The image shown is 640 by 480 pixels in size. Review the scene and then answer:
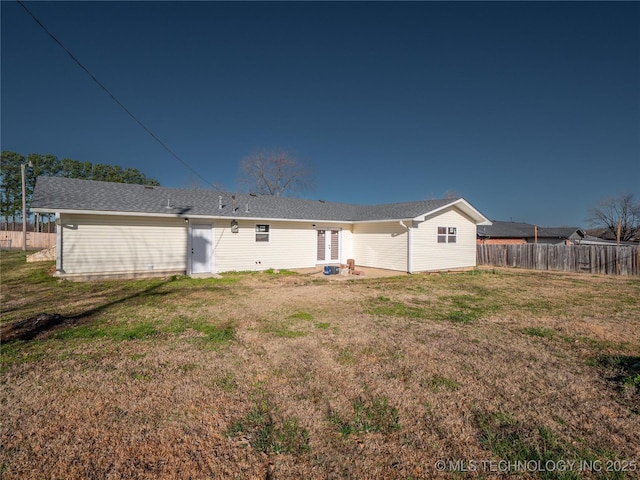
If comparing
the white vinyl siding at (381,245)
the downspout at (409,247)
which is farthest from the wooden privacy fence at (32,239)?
the downspout at (409,247)

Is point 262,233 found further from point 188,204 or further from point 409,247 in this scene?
point 409,247

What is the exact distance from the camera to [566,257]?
16188mm

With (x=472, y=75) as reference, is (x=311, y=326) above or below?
below

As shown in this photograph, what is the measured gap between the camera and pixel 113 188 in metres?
13.5

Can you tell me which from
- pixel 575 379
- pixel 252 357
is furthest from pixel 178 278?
pixel 575 379

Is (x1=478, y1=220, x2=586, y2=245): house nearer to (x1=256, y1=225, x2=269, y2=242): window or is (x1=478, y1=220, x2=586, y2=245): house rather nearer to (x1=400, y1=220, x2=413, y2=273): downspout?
(x1=400, y1=220, x2=413, y2=273): downspout

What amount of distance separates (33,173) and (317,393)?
58.9 metres

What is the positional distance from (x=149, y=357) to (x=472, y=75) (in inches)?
834

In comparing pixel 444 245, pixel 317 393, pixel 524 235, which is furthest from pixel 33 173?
pixel 524 235

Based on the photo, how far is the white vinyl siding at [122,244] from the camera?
11.0m

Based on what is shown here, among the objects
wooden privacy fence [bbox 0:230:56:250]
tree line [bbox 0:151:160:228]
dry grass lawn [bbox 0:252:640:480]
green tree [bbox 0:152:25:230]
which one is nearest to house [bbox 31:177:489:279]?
dry grass lawn [bbox 0:252:640:480]

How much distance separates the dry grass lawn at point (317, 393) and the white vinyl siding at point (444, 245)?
772cm

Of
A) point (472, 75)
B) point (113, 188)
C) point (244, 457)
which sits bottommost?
point (244, 457)

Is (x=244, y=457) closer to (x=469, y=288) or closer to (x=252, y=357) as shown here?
(x=252, y=357)
